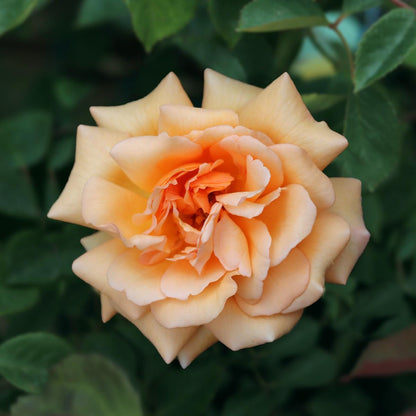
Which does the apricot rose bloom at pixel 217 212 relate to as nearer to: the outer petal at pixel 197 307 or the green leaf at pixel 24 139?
the outer petal at pixel 197 307

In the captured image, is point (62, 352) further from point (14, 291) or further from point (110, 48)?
point (110, 48)

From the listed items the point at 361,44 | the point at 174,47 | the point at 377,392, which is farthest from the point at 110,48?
the point at 377,392

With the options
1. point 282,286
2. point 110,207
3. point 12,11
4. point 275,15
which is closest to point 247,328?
Answer: point 282,286

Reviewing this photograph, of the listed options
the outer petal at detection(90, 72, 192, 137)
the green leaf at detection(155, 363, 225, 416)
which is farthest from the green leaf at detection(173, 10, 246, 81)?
the green leaf at detection(155, 363, 225, 416)

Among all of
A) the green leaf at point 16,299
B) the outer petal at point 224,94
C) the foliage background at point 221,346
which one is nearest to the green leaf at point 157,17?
the foliage background at point 221,346

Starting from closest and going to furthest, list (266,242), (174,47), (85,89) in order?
1. (266,242)
2. (174,47)
3. (85,89)
